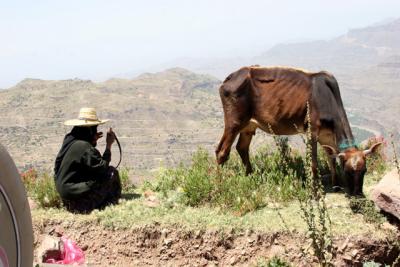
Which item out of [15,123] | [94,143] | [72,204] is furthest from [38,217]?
[15,123]

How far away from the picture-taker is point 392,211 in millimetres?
7082

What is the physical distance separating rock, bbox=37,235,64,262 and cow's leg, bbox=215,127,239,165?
4.18 meters

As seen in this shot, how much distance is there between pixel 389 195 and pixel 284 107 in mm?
3032

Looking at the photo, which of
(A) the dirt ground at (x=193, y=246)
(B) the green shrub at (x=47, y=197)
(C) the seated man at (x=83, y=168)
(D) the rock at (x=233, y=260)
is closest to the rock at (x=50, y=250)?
(A) the dirt ground at (x=193, y=246)

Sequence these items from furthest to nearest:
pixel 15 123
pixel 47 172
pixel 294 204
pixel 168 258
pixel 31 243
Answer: pixel 15 123 → pixel 47 172 → pixel 294 204 → pixel 168 258 → pixel 31 243

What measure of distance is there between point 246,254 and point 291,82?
12.5 ft

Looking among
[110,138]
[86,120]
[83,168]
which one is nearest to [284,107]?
[110,138]

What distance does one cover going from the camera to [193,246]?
24.7ft

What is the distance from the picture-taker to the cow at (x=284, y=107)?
8828 millimetres

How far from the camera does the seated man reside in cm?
798

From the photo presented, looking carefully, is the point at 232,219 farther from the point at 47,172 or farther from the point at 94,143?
the point at 47,172

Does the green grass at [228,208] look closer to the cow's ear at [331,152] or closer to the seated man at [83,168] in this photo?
the seated man at [83,168]

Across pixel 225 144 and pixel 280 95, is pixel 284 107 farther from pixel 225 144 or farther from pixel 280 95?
pixel 225 144

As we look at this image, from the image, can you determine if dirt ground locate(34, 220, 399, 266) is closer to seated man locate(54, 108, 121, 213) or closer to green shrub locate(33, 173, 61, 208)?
seated man locate(54, 108, 121, 213)
